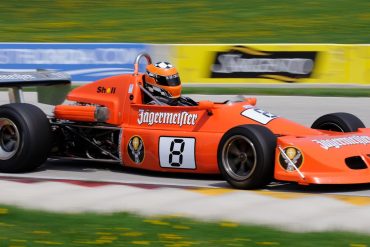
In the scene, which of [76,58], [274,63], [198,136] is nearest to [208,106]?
[198,136]

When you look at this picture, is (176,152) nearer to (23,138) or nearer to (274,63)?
(23,138)

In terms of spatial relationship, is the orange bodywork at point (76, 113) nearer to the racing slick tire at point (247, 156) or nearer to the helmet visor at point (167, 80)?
the helmet visor at point (167, 80)

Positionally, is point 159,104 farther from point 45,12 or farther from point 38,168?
point 45,12

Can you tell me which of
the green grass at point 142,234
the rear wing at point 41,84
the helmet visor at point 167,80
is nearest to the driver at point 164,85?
the helmet visor at point 167,80

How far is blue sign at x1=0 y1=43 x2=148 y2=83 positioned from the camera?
1841 centimetres

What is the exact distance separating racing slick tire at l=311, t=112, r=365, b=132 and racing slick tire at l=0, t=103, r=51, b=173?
2.95m

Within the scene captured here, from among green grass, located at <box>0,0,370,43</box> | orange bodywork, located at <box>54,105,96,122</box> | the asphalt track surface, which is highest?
green grass, located at <box>0,0,370,43</box>

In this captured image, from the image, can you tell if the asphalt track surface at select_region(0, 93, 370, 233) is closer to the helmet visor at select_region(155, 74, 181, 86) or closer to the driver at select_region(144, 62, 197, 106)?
the driver at select_region(144, 62, 197, 106)

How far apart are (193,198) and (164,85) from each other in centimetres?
238

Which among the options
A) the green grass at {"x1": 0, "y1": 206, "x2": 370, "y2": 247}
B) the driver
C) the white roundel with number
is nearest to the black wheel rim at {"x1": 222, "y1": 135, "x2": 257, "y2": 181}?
the white roundel with number

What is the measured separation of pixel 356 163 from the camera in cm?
801

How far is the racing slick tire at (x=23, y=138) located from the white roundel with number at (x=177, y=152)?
134cm

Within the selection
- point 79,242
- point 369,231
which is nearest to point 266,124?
point 369,231

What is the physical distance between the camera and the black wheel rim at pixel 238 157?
26.2ft
